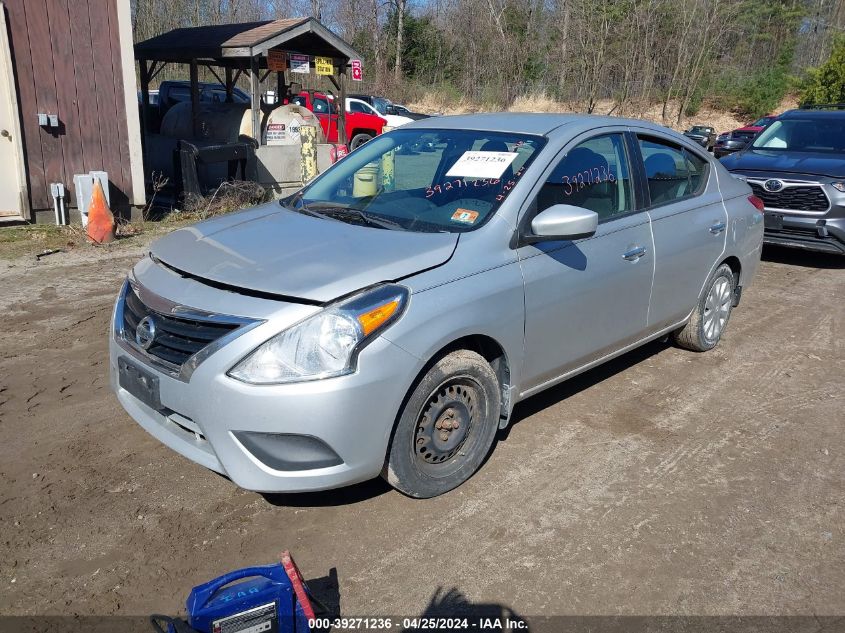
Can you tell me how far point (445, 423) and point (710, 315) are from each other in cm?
305

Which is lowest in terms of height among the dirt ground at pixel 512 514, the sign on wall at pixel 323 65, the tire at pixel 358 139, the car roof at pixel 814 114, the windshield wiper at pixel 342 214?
the dirt ground at pixel 512 514

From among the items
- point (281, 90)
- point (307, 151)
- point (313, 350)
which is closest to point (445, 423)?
point (313, 350)

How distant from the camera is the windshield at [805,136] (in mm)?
9398

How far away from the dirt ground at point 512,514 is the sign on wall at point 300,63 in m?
9.57

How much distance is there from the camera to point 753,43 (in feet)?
127

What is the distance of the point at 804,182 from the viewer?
27.6ft

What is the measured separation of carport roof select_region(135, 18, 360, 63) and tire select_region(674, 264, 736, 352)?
8.98 m

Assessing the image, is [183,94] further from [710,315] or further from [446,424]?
[446,424]

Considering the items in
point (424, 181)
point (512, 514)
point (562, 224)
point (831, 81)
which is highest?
point (831, 81)

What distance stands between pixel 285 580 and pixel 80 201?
8.06m

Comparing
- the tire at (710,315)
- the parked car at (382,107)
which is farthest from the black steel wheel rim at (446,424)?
the parked car at (382,107)

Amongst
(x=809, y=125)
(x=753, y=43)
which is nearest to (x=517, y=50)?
(x=753, y=43)

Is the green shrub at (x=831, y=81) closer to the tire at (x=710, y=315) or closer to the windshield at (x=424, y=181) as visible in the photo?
the tire at (x=710, y=315)

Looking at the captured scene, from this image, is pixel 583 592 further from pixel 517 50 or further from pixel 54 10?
pixel 517 50
